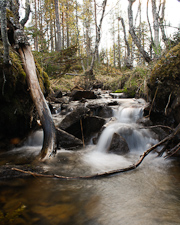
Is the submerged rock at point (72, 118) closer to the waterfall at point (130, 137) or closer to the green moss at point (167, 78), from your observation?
the waterfall at point (130, 137)

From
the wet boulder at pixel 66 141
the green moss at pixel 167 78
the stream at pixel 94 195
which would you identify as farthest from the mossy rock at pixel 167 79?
the wet boulder at pixel 66 141

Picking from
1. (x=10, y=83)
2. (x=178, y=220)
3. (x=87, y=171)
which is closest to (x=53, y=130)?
(x=87, y=171)

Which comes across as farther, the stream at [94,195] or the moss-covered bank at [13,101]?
the moss-covered bank at [13,101]

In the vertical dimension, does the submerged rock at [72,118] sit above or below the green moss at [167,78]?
below

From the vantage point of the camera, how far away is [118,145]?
15.4 feet

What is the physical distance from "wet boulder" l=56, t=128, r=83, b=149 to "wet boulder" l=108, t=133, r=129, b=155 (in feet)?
3.67

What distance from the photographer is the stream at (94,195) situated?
1.93 m

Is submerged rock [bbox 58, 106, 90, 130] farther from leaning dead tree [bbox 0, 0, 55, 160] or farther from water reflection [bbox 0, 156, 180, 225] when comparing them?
water reflection [bbox 0, 156, 180, 225]

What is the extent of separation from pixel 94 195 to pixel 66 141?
2.75m

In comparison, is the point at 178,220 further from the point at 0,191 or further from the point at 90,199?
the point at 0,191

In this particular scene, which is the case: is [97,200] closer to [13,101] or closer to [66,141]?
[66,141]

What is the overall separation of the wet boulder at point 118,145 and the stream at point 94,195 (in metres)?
0.32

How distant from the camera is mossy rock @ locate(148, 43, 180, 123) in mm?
4580

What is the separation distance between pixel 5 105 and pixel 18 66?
3.74 feet
